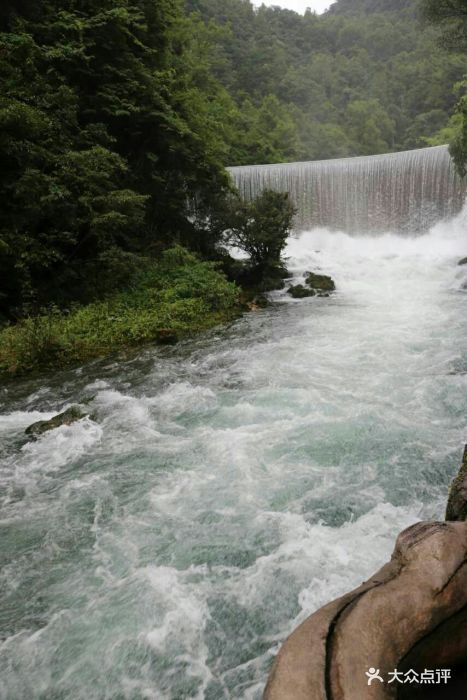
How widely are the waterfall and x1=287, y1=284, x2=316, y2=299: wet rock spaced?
8.59 m

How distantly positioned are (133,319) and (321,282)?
26.0 feet

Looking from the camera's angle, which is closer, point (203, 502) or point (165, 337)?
point (203, 502)

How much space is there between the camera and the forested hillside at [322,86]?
37531mm

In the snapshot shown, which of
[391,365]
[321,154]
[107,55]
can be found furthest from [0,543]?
[321,154]

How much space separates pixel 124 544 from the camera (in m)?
4.13

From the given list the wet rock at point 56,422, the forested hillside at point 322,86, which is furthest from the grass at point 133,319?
the forested hillside at point 322,86

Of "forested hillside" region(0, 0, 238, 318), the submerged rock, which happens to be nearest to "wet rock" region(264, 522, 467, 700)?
the submerged rock

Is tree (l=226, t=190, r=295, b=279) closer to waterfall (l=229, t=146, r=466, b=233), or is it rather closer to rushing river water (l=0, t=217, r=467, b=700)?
rushing river water (l=0, t=217, r=467, b=700)

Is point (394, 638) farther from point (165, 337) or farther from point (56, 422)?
point (165, 337)

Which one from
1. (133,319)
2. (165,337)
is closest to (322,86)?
(133,319)

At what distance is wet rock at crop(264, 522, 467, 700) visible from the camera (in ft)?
5.43

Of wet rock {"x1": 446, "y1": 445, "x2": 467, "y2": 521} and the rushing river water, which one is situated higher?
wet rock {"x1": 446, "y1": 445, "x2": 467, "y2": 521}

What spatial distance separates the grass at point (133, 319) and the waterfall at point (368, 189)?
414 inches

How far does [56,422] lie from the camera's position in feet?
21.3
